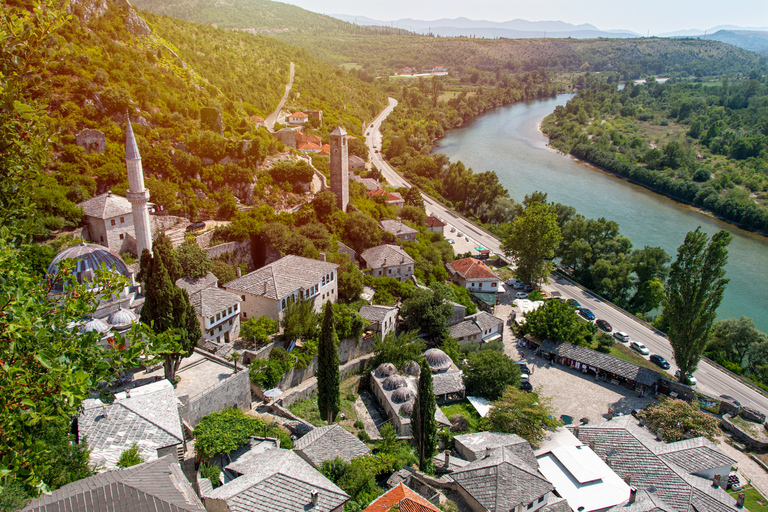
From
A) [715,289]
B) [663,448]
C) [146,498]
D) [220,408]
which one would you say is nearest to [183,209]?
[220,408]

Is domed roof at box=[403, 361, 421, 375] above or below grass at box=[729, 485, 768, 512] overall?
above

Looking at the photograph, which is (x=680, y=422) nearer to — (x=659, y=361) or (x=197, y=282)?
(x=659, y=361)

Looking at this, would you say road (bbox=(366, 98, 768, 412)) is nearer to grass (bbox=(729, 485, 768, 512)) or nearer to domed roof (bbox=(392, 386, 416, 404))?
grass (bbox=(729, 485, 768, 512))

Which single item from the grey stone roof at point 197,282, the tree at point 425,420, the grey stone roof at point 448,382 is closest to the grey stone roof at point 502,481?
the tree at point 425,420

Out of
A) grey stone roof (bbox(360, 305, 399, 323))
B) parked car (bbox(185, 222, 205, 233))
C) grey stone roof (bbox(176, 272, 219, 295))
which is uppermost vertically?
parked car (bbox(185, 222, 205, 233))

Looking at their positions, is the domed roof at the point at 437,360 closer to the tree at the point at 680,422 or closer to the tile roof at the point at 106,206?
the tree at the point at 680,422

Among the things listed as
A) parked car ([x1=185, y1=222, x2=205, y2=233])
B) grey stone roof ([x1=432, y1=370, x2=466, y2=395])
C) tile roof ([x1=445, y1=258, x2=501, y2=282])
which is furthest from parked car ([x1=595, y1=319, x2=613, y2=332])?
parked car ([x1=185, y1=222, x2=205, y2=233])
